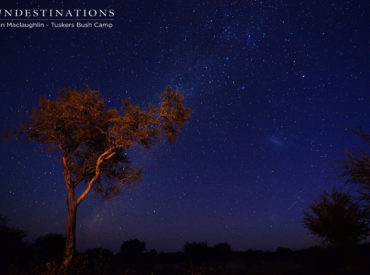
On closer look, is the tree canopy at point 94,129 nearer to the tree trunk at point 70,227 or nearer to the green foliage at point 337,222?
the tree trunk at point 70,227

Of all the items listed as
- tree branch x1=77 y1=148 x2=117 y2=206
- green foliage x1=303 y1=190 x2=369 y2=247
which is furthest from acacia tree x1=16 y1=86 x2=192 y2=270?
green foliage x1=303 y1=190 x2=369 y2=247

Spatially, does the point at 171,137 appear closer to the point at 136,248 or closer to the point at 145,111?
the point at 145,111

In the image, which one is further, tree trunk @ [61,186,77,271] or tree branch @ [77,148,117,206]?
tree branch @ [77,148,117,206]

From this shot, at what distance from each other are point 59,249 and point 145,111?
2943 cm

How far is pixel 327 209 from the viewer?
787 inches

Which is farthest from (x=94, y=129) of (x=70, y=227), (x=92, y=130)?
(x=70, y=227)

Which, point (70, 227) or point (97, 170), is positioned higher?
point (97, 170)

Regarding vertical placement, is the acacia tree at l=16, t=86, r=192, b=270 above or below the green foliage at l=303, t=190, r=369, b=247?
above

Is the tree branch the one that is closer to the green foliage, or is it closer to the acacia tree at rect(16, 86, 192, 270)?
the acacia tree at rect(16, 86, 192, 270)

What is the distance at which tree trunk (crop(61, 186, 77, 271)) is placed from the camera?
430 inches

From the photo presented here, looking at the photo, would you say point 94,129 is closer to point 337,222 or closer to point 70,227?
point 70,227

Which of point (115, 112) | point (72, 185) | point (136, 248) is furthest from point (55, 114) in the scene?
point (136, 248)

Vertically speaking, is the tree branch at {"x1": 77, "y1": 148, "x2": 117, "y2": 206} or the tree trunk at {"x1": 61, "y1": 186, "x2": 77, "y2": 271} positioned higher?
the tree branch at {"x1": 77, "y1": 148, "x2": 117, "y2": 206}

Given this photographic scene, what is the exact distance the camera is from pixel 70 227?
11.4 m
